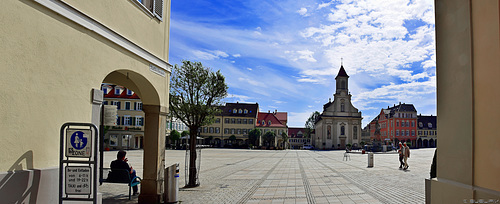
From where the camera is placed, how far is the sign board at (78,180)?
4.89m

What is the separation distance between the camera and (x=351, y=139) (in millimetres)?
82812

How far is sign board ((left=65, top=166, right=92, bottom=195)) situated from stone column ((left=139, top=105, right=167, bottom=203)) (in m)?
3.90

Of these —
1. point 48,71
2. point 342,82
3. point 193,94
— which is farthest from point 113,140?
point 342,82

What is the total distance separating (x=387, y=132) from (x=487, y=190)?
102 m

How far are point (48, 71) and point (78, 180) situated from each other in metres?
1.73

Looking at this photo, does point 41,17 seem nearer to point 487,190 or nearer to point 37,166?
point 37,166

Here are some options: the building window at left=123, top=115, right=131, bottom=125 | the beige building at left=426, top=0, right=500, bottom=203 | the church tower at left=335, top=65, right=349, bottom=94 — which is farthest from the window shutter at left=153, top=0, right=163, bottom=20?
the church tower at left=335, top=65, right=349, bottom=94

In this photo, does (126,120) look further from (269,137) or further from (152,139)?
(152,139)

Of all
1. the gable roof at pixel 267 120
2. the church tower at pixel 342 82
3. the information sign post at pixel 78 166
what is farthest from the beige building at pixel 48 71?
the church tower at pixel 342 82

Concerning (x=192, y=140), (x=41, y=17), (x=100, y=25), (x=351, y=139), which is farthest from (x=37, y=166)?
(x=351, y=139)

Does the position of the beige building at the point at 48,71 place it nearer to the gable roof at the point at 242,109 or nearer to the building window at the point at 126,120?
the building window at the point at 126,120

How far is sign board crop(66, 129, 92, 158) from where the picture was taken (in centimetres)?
492

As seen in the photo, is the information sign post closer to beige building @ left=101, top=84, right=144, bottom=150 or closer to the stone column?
the stone column

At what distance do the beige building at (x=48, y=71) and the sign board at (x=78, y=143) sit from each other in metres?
0.35
